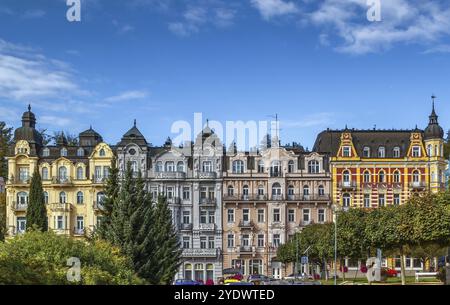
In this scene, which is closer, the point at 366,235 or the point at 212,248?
the point at 366,235

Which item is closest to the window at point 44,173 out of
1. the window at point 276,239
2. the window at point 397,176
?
the window at point 276,239

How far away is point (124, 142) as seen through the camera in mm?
68000

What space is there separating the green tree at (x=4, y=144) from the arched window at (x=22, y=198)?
679 cm

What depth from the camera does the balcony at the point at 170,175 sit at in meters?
67.1

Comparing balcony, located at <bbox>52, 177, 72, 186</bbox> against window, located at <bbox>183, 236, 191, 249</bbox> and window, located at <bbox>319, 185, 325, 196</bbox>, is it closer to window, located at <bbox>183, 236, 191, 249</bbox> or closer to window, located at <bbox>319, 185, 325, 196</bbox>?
window, located at <bbox>183, 236, 191, 249</bbox>

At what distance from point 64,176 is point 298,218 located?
21694 millimetres

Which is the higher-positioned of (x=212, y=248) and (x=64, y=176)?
(x=64, y=176)

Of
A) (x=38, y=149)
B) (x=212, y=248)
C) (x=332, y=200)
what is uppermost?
(x=38, y=149)

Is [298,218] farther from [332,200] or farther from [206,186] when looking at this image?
[206,186]

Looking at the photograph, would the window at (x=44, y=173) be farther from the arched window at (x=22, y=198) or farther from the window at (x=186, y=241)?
the window at (x=186, y=241)

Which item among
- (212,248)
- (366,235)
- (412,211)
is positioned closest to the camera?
(412,211)

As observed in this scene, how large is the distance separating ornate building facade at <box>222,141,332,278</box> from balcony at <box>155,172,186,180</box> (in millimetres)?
3923

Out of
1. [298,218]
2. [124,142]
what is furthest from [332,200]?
[124,142]

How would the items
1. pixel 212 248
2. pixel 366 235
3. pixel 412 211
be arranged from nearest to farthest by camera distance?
pixel 412 211 < pixel 366 235 < pixel 212 248
